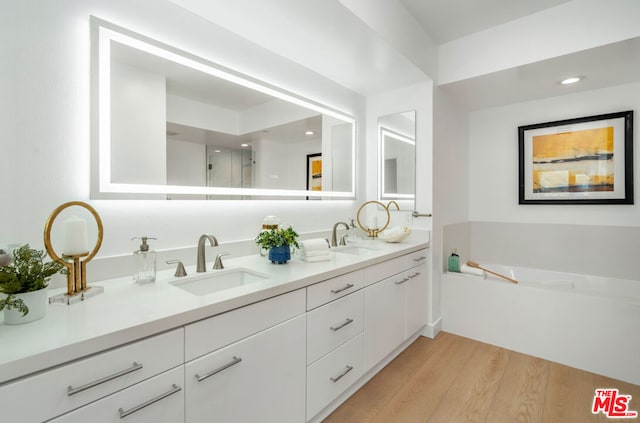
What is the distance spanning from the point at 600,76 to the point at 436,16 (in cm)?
150

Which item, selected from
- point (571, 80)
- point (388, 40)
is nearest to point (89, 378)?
point (388, 40)

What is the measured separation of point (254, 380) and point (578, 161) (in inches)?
134

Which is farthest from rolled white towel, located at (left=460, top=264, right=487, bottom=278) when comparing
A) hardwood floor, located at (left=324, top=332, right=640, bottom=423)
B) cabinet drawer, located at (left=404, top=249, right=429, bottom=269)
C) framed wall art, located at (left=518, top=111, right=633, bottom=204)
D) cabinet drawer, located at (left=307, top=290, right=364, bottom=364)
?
cabinet drawer, located at (left=307, top=290, right=364, bottom=364)

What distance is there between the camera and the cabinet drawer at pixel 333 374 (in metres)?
1.47

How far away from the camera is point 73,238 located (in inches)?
43.1

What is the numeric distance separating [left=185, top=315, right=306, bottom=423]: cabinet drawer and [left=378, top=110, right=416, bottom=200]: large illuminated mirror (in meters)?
1.77

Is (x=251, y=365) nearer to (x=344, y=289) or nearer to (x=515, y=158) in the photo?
(x=344, y=289)

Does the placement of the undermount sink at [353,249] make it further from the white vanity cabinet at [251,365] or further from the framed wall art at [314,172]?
the white vanity cabinet at [251,365]

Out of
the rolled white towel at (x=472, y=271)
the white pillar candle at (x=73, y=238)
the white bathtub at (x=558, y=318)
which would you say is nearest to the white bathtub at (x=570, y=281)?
the white bathtub at (x=558, y=318)

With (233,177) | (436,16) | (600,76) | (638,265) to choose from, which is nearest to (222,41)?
(233,177)

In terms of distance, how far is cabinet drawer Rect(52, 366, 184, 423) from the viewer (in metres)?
0.79

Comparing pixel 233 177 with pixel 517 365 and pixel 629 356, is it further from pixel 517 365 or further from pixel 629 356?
pixel 629 356

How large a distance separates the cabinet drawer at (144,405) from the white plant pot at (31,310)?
315mm

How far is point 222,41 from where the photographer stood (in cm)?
177
